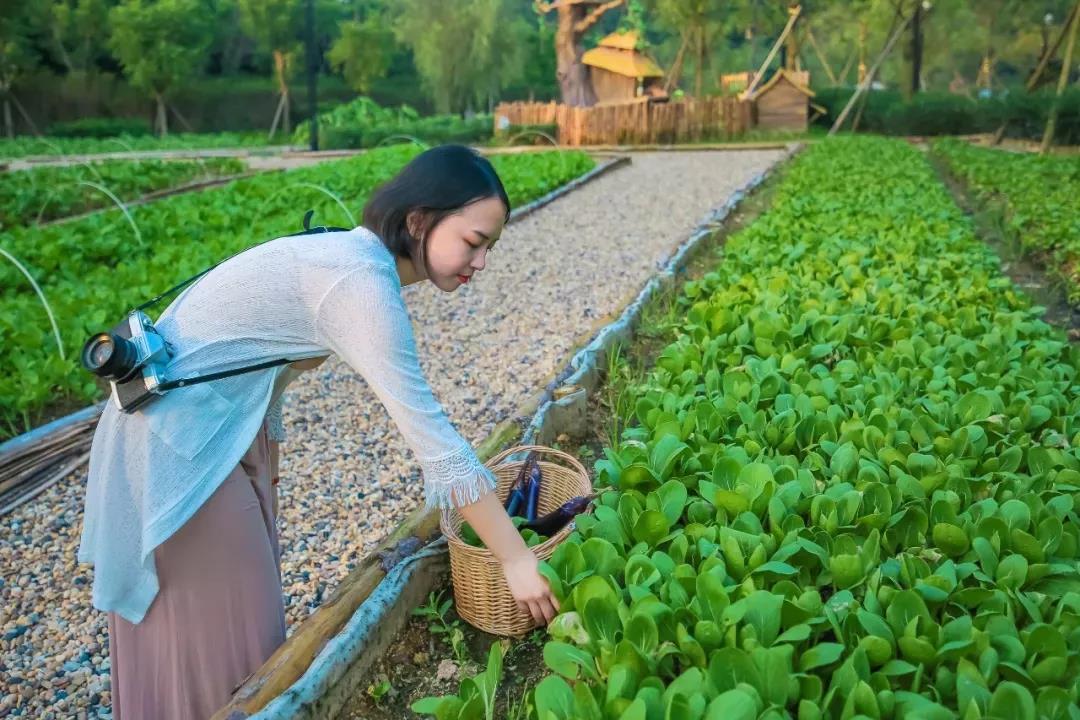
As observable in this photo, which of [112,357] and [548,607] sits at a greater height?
[112,357]

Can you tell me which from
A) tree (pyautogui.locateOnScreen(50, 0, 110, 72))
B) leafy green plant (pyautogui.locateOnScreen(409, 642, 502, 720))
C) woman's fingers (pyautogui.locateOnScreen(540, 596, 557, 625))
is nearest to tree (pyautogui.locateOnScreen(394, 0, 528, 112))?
tree (pyautogui.locateOnScreen(50, 0, 110, 72))

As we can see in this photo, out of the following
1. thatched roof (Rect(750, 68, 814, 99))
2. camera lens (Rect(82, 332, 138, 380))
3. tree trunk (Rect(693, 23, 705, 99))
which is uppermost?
tree trunk (Rect(693, 23, 705, 99))

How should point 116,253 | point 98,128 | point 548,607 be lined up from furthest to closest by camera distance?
point 98,128
point 116,253
point 548,607

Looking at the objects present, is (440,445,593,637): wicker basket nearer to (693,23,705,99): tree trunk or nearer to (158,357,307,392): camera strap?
(158,357,307,392): camera strap

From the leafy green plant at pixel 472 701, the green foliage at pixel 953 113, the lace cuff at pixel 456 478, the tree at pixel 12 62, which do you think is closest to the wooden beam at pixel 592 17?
the green foliage at pixel 953 113

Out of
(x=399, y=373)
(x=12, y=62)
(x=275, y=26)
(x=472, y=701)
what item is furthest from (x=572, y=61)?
(x=472, y=701)

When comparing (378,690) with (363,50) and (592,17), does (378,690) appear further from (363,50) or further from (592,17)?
(363,50)

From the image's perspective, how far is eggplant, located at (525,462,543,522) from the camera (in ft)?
7.63

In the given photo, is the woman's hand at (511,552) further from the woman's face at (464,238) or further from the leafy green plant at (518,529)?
the woman's face at (464,238)

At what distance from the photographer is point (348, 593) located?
2.10 meters

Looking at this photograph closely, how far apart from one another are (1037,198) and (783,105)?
1568 centimetres

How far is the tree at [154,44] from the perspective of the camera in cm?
2855

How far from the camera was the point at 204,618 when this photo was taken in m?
1.70

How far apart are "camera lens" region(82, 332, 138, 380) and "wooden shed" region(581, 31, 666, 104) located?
23.4m
